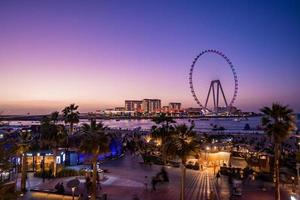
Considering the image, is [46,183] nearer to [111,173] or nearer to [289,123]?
[111,173]

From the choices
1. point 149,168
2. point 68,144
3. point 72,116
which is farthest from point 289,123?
point 72,116

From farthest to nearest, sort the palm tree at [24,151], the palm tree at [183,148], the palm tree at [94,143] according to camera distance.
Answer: the palm tree at [24,151]
the palm tree at [183,148]
the palm tree at [94,143]

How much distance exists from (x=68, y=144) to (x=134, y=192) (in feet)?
55.5

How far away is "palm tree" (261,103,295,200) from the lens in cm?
2347

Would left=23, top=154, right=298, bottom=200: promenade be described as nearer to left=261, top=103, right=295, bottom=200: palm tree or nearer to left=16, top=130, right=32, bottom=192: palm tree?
left=16, top=130, right=32, bottom=192: palm tree

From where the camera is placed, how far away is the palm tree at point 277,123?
23469mm

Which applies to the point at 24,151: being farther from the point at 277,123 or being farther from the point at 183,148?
the point at 277,123

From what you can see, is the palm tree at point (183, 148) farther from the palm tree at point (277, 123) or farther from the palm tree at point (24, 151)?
the palm tree at point (24, 151)

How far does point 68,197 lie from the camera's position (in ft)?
84.6

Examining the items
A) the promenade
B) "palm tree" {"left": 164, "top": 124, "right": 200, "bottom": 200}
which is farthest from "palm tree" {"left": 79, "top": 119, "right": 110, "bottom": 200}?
"palm tree" {"left": 164, "top": 124, "right": 200, "bottom": 200}

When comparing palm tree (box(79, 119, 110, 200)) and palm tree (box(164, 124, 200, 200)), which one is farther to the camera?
palm tree (box(164, 124, 200, 200))

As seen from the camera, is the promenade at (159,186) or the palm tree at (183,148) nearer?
the palm tree at (183,148)

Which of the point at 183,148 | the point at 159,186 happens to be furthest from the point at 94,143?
the point at 159,186

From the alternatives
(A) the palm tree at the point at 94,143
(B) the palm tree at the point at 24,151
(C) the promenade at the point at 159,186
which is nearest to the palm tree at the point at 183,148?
(C) the promenade at the point at 159,186
